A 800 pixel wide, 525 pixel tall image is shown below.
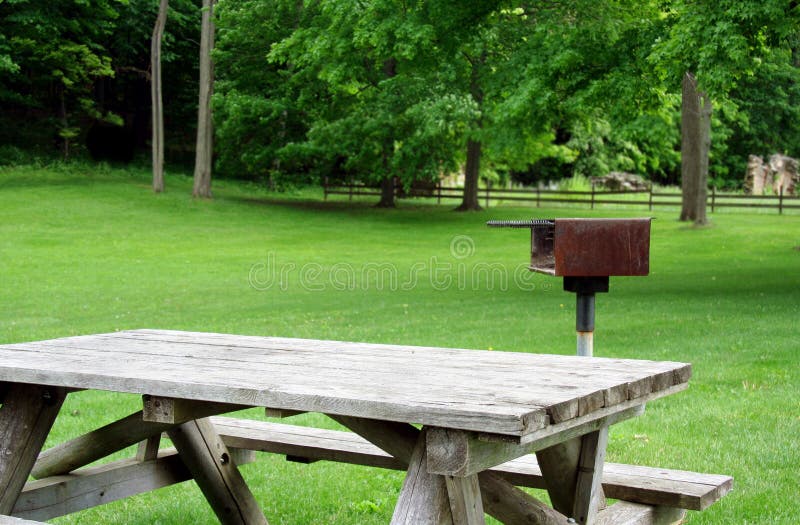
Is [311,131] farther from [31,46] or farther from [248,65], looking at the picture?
[31,46]

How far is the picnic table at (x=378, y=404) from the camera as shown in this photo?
121 inches

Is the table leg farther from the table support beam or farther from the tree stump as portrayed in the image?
the tree stump

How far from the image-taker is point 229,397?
3469 mm

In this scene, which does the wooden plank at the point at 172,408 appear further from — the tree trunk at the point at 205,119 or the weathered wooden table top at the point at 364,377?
the tree trunk at the point at 205,119

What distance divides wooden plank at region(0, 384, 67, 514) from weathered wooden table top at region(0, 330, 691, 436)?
164mm

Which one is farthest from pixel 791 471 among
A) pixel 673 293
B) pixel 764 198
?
pixel 764 198

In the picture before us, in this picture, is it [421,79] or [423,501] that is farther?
[421,79]

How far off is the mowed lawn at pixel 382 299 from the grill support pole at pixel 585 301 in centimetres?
103

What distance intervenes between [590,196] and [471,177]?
6.95 metres

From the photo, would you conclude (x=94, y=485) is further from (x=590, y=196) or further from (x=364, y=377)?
(x=590, y=196)

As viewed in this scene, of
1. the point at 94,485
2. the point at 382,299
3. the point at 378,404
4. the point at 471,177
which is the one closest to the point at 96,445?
the point at 94,485

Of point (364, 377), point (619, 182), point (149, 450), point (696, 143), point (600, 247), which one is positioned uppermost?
point (696, 143)

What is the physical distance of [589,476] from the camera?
3.85 metres

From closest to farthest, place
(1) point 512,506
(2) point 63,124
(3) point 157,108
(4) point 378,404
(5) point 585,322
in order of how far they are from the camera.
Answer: (4) point 378,404 → (1) point 512,506 → (5) point 585,322 → (3) point 157,108 → (2) point 63,124
